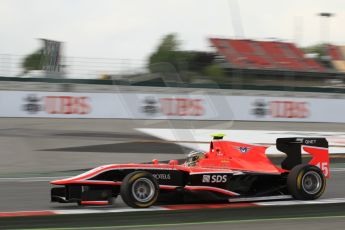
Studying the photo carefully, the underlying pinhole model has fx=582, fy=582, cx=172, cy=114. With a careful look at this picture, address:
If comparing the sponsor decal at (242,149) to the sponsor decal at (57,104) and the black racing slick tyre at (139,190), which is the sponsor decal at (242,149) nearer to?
the black racing slick tyre at (139,190)

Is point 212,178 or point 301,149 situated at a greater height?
point 301,149

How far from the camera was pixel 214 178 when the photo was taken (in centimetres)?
696

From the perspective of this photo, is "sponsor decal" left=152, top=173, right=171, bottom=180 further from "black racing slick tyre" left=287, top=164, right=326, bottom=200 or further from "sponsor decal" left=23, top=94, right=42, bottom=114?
"sponsor decal" left=23, top=94, right=42, bottom=114

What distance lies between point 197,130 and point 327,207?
1917 millimetres

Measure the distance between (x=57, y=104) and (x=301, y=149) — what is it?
11.9m

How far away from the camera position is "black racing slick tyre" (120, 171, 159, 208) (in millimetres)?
6504

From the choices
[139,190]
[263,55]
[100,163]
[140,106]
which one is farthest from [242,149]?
[263,55]

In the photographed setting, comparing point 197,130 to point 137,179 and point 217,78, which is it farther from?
point 217,78

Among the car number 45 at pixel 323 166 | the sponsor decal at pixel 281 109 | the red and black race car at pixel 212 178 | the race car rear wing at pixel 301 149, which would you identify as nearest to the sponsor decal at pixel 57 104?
the sponsor decal at pixel 281 109

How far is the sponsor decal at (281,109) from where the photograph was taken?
21.0m

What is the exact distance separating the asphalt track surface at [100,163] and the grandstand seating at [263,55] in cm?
901

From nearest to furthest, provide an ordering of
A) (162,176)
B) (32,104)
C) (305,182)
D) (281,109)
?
(162,176)
(305,182)
(32,104)
(281,109)

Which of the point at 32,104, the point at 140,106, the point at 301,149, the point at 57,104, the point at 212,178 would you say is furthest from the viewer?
the point at 57,104

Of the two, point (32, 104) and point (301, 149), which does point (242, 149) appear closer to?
point (301, 149)
